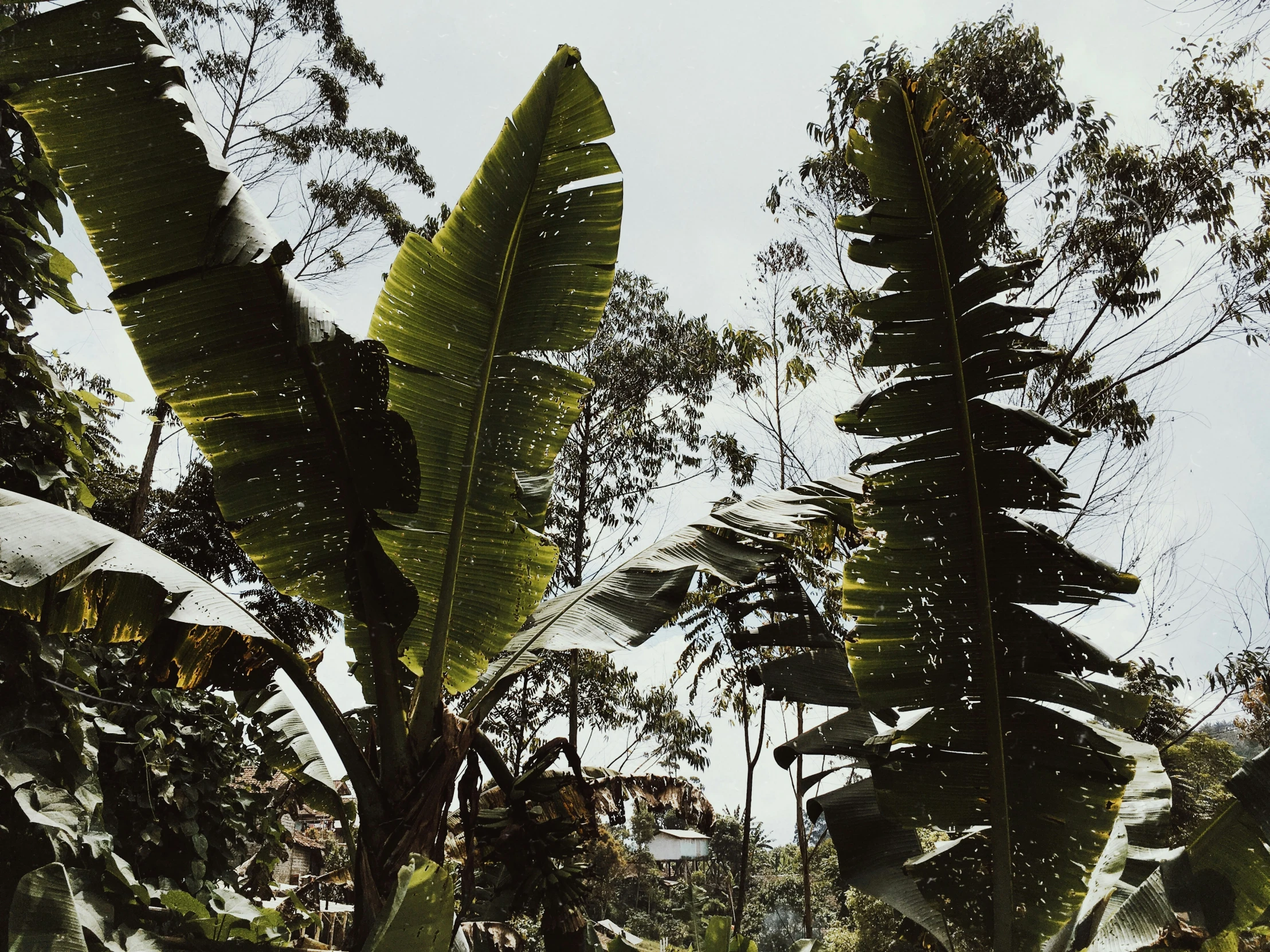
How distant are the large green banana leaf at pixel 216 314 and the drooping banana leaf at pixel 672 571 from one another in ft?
1.88

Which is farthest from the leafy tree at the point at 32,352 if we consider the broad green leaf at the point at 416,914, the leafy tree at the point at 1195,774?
the leafy tree at the point at 1195,774

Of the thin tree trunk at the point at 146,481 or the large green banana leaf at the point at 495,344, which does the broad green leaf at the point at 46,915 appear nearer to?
the large green banana leaf at the point at 495,344

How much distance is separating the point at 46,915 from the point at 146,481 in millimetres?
10138

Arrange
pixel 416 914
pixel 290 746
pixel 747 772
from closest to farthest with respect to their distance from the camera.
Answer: pixel 416 914 < pixel 290 746 < pixel 747 772

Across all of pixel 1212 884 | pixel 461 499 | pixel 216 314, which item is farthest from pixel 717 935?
pixel 216 314

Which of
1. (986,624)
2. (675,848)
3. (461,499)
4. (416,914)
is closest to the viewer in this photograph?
(416,914)

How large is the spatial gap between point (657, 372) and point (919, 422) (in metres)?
11.4

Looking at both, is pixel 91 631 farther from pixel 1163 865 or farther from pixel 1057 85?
pixel 1057 85

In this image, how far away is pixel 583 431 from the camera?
43.8ft

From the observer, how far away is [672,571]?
10.2ft

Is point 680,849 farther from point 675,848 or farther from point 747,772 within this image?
point 747,772

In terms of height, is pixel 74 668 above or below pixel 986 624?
below

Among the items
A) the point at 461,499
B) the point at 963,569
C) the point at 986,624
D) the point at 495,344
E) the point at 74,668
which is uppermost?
the point at 495,344

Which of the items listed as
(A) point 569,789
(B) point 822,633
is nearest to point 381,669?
(A) point 569,789
